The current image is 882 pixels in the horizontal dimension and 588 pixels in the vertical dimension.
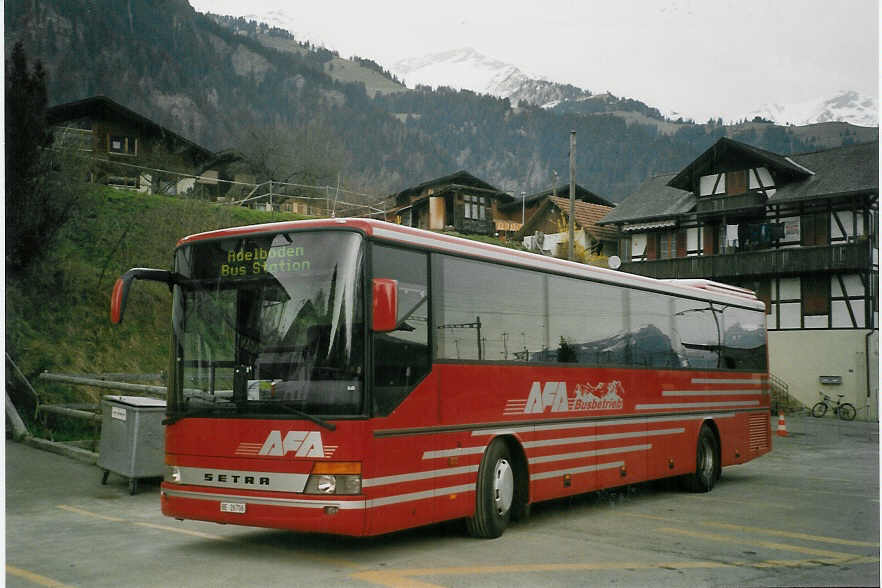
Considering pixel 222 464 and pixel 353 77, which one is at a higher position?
pixel 353 77

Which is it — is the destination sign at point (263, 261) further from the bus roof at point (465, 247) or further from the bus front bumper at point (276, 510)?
the bus front bumper at point (276, 510)

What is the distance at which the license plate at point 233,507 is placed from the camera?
7.80 metres

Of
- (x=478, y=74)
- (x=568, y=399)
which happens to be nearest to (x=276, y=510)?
Answer: (x=568, y=399)

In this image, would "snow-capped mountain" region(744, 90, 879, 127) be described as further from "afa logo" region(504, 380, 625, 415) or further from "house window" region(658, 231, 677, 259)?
"house window" region(658, 231, 677, 259)

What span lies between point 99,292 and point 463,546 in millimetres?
19293

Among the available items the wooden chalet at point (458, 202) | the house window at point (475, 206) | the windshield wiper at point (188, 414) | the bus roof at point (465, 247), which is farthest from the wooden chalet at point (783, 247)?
the house window at point (475, 206)

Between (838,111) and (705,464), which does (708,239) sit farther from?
(838,111)

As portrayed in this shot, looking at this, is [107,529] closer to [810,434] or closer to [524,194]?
[810,434]

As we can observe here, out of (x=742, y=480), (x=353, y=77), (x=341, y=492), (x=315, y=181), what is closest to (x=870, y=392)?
(x=742, y=480)

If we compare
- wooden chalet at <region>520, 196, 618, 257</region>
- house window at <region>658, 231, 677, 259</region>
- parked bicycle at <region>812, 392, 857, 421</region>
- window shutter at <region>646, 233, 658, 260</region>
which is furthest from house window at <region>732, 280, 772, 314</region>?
wooden chalet at <region>520, 196, 618, 257</region>

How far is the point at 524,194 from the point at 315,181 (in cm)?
2092

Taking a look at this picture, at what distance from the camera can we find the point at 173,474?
8.32m

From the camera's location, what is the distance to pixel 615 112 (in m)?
20.7

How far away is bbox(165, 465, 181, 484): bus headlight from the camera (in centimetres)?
827
